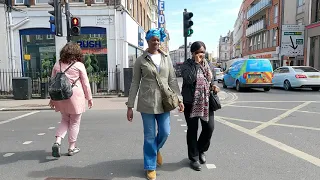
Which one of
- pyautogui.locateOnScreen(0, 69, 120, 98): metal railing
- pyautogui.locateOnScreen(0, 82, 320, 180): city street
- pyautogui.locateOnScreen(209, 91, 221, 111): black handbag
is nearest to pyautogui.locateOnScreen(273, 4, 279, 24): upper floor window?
pyautogui.locateOnScreen(0, 69, 120, 98): metal railing

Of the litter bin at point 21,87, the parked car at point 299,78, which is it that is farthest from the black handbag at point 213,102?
→ the parked car at point 299,78

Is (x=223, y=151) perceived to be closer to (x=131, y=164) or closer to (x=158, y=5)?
(x=131, y=164)

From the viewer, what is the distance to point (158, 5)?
39625 mm

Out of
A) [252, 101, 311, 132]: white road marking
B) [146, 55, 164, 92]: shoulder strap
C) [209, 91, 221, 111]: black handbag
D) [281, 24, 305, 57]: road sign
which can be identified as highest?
[281, 24, 305, 57]: road sign

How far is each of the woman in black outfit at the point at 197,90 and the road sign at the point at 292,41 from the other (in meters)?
22.0

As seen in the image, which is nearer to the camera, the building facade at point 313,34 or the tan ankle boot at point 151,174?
the tan ankle boot at point 151,174

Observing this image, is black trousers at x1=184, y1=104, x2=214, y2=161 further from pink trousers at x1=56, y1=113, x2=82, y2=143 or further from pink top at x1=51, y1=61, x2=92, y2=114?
pink trousers at x1=56, y1=113, x2=82, y2=143

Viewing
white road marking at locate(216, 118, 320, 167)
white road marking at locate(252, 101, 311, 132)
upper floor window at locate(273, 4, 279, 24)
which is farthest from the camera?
upper floor window at locate(273, 4, 279, 24)

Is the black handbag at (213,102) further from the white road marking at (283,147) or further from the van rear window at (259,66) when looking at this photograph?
the van rear window at (259,66)

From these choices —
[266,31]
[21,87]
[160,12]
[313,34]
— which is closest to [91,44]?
[21,87]

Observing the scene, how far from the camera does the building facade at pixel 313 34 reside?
21922 millimetres

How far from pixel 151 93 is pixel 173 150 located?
5.17 feet

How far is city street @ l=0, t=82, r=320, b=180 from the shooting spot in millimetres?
3521

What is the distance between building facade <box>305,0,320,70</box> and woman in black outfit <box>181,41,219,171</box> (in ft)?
73.2
